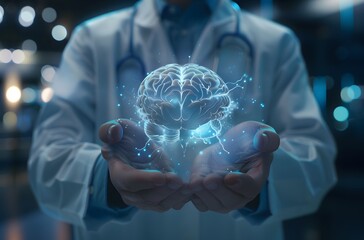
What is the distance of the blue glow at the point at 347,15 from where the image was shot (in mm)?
3231

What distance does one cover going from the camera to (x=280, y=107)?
82cm

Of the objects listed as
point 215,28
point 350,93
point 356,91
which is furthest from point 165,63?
point 356,91

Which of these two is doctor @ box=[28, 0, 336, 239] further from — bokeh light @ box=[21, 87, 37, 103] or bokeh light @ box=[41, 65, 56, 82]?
bokeh light @ box=[21, 87, 37, 103]

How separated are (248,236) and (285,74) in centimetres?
31

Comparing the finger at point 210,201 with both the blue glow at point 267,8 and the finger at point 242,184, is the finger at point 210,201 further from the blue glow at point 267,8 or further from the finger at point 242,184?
the blue glow at point 267,8

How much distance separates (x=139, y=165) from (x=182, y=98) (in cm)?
8

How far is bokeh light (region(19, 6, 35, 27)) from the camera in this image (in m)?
0.78

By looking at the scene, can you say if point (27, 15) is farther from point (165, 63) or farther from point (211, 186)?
point (211, 186)

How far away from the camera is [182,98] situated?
0.46 meters

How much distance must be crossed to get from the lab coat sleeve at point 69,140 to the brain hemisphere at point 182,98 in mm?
186

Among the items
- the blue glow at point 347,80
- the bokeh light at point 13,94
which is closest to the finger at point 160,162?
the blue glow at point 347,80

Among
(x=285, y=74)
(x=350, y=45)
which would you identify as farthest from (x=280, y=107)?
(x=350, y=45)

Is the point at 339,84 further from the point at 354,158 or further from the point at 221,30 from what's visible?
the point at 221,30

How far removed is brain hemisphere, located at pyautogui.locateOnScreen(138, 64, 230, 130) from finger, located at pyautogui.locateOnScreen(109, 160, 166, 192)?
0.18 ft
